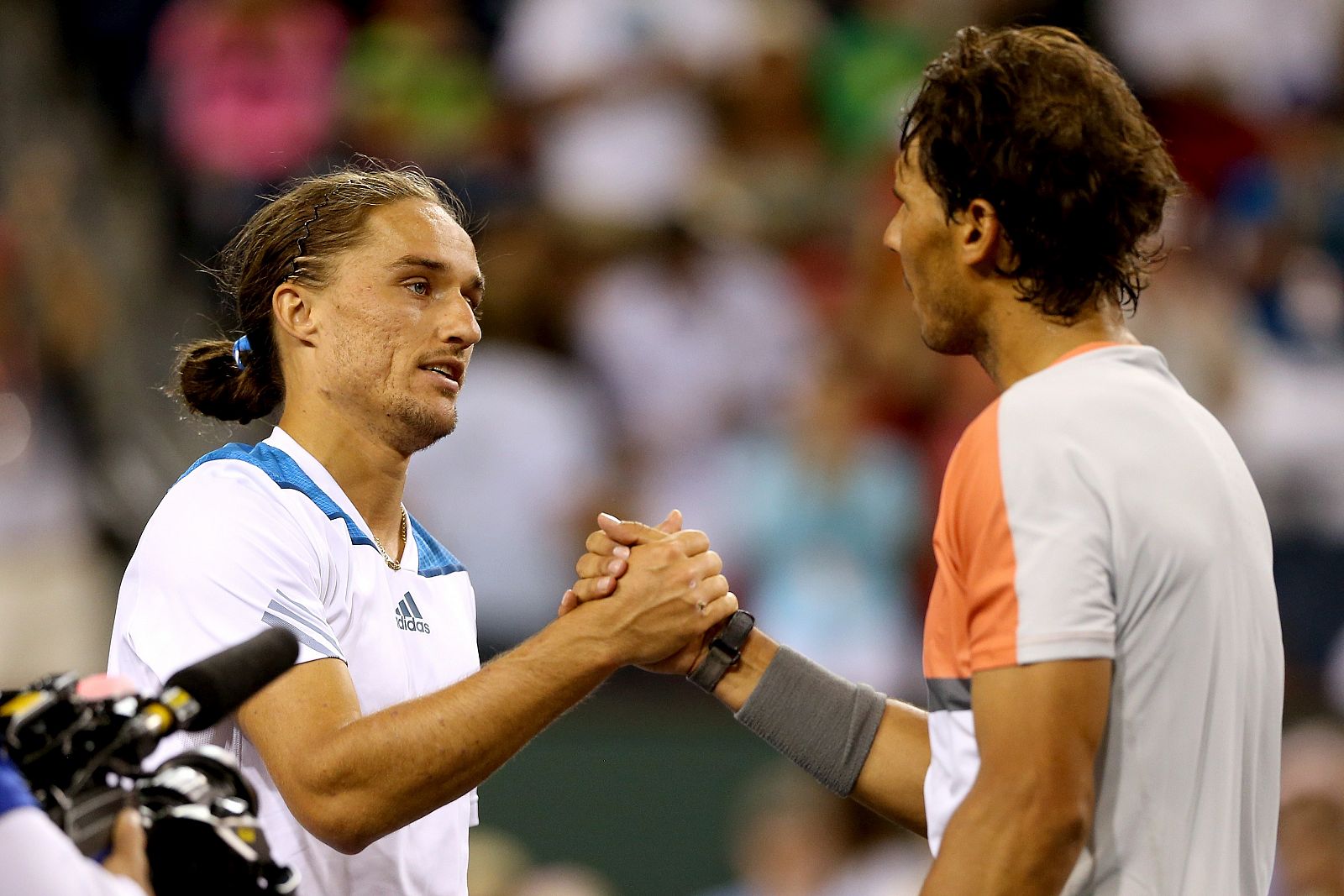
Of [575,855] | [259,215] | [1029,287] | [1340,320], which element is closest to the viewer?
[1029,287]

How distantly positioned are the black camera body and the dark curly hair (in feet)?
3.97

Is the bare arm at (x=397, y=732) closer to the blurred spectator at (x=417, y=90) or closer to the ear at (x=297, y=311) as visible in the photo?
the ear at (x=297, y=311)

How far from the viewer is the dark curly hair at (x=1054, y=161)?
93.5 inches

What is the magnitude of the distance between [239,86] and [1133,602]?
6106 mm

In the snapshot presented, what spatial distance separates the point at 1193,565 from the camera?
2.25 metres

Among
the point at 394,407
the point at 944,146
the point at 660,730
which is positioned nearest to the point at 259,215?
the point at 394,407

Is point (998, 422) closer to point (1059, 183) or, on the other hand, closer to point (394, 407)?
point (1059, 183)

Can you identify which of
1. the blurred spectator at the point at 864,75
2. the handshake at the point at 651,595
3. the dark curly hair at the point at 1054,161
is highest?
the blurred spectator at the point at 864,75

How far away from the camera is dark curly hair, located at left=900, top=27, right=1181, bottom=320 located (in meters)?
2.38

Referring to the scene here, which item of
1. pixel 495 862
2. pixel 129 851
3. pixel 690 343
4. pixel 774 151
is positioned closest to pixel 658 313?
pixel 690 343

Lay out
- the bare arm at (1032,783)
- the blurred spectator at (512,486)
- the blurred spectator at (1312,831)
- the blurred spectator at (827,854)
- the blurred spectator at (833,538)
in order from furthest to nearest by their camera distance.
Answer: the blurred spectator at (512,486) → the blurred spectator at (833,538) → the blurred spectator at (827,854) → the blurred spectator at (1312,831) → the bare arm at (1032,783)

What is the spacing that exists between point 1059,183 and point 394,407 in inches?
49.9

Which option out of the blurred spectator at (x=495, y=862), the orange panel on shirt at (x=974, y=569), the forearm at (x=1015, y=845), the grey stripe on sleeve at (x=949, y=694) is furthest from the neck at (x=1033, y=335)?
the blurred spectator at (x=495, y=862)

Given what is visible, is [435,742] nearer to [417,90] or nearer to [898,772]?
[898,772]
